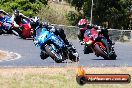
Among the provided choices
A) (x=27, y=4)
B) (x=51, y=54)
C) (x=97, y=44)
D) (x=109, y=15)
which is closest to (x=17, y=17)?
(x=51, y=54)

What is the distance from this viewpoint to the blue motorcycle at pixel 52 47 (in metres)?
9.63

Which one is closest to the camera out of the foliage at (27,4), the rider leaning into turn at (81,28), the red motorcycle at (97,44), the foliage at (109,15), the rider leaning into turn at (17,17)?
the rider leaning into turn at (81,28)

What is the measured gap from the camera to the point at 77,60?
969 centimetres

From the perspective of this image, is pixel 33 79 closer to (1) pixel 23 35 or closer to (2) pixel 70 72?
(2) pixel 70 72

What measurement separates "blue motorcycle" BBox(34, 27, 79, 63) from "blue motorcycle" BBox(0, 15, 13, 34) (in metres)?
1.34

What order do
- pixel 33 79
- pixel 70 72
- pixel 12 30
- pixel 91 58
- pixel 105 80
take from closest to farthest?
pixel 105 80 → pixel 12 30 → pixel 33 79 → pixel 70 72 → pixel 91 58

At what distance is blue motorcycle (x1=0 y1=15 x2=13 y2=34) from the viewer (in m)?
11.1

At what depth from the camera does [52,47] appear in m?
10.0

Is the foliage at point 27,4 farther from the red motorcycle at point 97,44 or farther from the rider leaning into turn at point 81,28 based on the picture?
the rider leaning into turn at point 81,28

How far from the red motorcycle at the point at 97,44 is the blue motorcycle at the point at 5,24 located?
1892 millimetres

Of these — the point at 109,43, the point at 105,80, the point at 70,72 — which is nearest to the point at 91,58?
the point at 70,72

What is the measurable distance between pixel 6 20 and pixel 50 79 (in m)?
9.11

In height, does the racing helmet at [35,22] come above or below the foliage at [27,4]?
above

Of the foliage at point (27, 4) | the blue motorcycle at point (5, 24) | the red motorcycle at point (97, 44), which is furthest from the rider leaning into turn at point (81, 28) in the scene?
the foliage at point (27, 4)
